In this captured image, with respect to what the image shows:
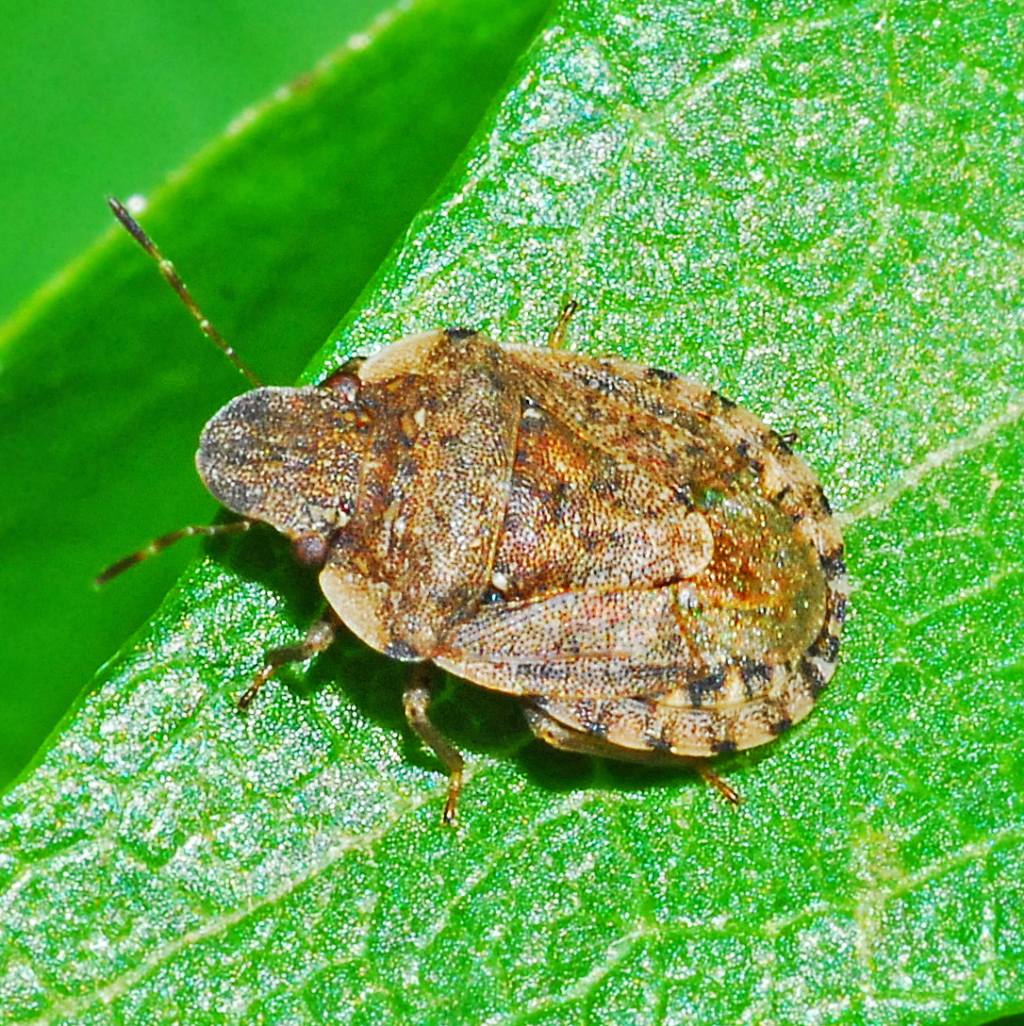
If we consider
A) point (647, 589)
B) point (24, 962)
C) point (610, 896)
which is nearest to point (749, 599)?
point (647, 589)

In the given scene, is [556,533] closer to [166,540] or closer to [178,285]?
[166,540]

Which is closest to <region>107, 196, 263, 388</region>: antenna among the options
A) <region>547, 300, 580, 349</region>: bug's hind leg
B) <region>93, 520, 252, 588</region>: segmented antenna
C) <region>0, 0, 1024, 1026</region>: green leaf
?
<region>0, 0, 1024, 1026</region>: green leaf

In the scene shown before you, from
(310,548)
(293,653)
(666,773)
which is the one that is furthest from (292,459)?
(666,773)

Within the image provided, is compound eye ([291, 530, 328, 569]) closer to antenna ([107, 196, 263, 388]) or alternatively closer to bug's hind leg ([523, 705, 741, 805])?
antenna ([107, 196, 263, 388])

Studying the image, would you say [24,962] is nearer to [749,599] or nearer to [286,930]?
[286,930]

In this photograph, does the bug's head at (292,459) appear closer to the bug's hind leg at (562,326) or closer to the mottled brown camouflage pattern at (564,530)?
the mottled brown camouflage pattern at (564,530)

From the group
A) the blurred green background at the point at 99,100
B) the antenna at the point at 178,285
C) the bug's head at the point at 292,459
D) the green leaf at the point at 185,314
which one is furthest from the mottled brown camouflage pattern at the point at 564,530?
the blurred green background at the point at 99,100
